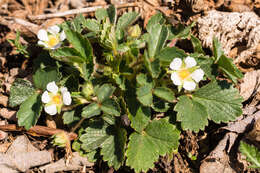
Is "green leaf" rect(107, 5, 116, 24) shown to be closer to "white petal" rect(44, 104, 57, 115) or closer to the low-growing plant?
the low-growing plant

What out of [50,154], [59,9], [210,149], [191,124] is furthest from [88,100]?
[59,9]

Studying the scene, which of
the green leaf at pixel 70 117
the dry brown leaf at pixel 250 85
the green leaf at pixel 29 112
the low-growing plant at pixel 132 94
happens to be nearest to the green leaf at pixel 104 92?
the low-growing plant at pixel 132 94

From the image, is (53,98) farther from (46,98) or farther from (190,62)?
(190,62)

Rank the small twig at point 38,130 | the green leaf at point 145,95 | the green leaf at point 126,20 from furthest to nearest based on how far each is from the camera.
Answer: the green leaf at point 126,20, the small twig at point 38,130, the green leaf at point 145,95

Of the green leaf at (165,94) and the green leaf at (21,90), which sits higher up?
the green leaf at (165,94)

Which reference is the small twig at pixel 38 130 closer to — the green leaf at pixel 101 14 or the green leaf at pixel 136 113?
the green leaf at pixel 136 113

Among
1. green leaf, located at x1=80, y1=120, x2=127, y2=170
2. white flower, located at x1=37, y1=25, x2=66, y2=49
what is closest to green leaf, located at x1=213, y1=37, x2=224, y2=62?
green leaf, located at x1=80, y1=120, x2=127, y2=170
